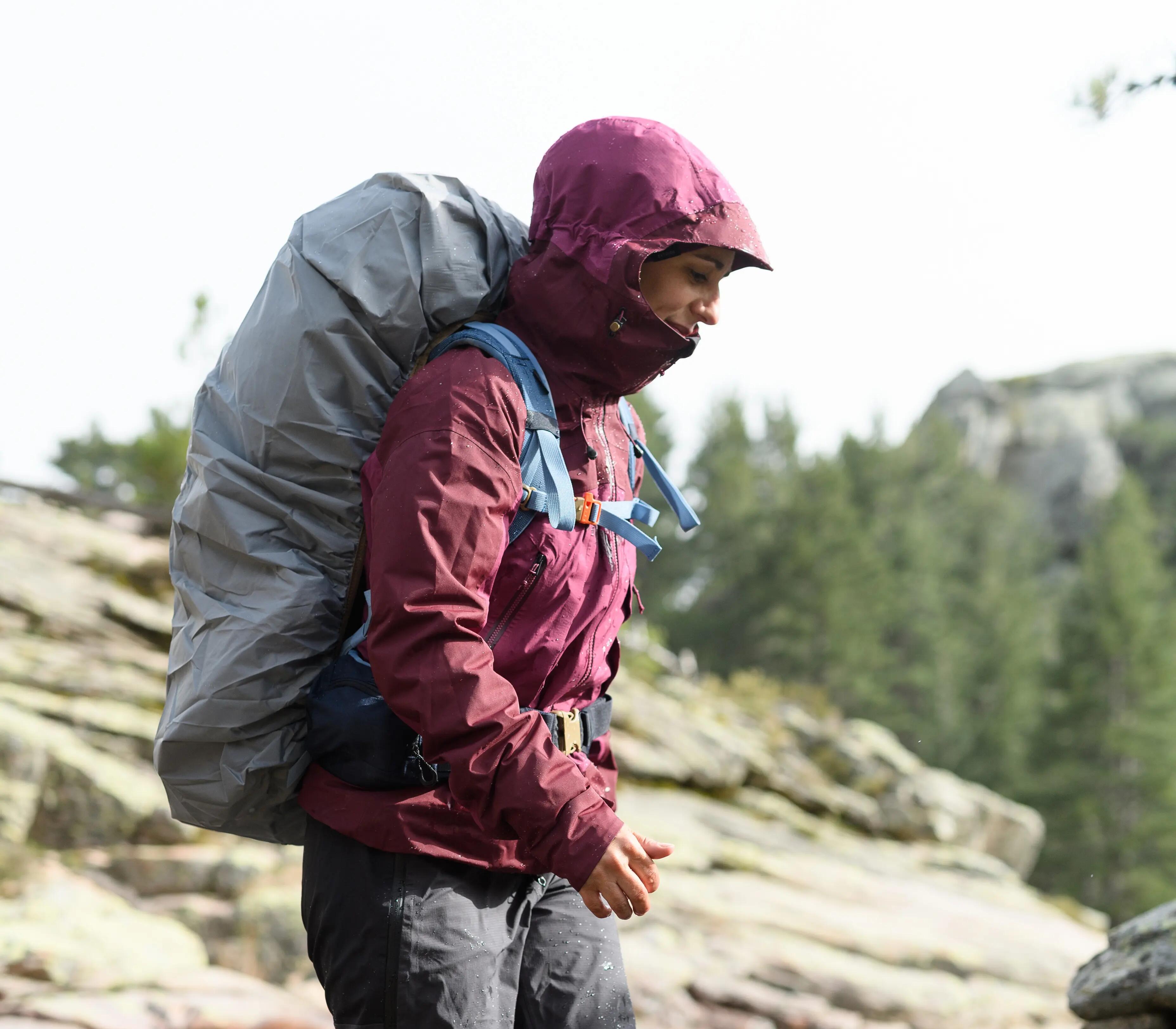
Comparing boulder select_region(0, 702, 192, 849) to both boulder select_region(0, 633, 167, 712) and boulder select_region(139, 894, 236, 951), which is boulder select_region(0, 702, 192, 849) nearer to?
boulder select_region(139, 894, 236, 951)

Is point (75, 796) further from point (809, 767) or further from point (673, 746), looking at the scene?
point (809, 767)

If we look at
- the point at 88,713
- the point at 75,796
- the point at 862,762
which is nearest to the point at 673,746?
the point at 862,762

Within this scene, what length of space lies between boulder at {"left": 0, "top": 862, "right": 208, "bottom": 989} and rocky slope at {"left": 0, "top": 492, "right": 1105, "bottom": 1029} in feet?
0.05

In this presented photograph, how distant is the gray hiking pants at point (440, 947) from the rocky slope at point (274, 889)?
2780 mm

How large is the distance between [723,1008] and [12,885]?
414 centimetres

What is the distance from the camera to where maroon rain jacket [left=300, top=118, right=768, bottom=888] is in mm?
1843

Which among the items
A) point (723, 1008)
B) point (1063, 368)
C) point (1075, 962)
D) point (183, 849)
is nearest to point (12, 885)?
point (183, 849)

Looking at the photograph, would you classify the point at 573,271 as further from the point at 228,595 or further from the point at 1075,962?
the point at 1075,962

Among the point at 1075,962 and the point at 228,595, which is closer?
the point at 228,595

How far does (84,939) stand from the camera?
18.5 feet

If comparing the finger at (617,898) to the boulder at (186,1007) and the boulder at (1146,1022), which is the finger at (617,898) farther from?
the boulder at (186,1007)

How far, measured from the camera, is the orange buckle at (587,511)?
216 cm

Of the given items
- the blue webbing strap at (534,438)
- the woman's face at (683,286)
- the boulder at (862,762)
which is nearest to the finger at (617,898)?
the blue webbing strap at (534,438)

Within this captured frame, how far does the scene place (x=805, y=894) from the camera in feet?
35.6
